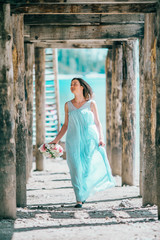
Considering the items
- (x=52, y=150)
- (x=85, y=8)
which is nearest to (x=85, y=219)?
(x=52, y=150)

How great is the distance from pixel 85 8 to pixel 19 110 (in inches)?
71.3

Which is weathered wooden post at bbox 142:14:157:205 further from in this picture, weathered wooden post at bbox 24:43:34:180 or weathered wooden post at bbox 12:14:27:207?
weathered wooden post at bbox 24:43:34:180

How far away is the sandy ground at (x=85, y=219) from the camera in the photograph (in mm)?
5816

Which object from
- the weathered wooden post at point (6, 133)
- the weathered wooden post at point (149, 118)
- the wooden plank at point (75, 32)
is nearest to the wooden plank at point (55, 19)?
the wooden plank at point (75, 32)

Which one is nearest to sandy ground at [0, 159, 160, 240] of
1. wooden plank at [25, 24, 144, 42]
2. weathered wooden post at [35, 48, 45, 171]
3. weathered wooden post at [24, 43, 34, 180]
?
weathered wooden post at [24, 43, 34, 180]

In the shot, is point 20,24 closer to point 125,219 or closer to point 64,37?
point 64,37

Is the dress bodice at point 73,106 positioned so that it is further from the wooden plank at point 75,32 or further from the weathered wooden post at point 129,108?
the weathered wooden post at point 129,108

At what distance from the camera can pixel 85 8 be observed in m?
7.92

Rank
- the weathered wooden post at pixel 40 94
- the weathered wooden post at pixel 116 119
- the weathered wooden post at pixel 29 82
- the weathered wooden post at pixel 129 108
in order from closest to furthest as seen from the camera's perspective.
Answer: the weathered wooden post at pixel 129 108, the weathered wooden post at pixel 29 82, the weathered wooden post at pixel 116 119, the weathered wooden post at pixel 40 94

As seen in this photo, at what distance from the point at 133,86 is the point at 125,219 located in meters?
4.39

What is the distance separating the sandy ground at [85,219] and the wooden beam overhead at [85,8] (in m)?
2.83

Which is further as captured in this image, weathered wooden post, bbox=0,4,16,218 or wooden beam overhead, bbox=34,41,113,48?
wooden beam overhead, bbox=34,41,113,48

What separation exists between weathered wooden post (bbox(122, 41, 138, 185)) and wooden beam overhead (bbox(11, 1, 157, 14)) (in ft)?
9.00

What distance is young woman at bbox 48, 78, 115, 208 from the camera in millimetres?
8023
